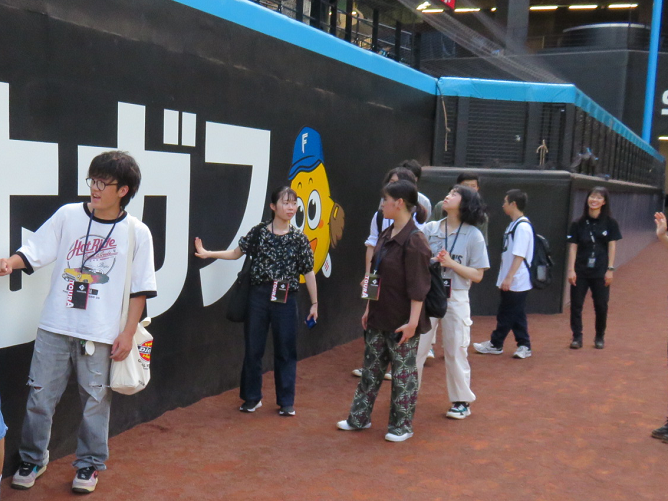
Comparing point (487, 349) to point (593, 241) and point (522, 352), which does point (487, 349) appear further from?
point (593, 241)

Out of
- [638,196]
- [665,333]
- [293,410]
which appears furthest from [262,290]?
[638,196]

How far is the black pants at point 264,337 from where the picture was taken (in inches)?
200

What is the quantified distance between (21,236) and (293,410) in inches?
92.1

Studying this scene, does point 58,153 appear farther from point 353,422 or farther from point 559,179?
point 559,179

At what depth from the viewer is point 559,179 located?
9.84 meters

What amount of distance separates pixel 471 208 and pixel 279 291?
1.52m

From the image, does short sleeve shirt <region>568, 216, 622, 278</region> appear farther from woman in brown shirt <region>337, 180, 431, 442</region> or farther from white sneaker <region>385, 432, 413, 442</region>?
white sneaker <region>385, 432, 413, 442</region>

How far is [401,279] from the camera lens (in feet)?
14.9

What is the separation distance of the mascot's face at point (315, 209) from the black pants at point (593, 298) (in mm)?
2770

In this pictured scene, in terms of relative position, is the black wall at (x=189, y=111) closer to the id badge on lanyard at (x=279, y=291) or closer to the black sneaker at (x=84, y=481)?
the black sneaker at (x=84, y=481)

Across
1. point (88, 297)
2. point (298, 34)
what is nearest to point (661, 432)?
point (88, 297)

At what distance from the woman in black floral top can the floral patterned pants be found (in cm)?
61

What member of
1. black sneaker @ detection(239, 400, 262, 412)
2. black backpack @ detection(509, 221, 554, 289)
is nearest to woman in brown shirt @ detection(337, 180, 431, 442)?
black sneaker @ detection(239, 400, 262, 412)

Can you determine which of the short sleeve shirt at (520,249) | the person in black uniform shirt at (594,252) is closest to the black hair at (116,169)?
the short sleeve shirt at (520,249)
